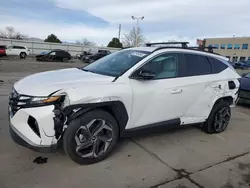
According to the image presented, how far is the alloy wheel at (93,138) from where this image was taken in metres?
3.13

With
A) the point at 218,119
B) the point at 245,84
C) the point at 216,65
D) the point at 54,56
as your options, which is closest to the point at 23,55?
the point at 54,56

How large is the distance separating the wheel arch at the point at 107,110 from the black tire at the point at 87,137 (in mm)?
66

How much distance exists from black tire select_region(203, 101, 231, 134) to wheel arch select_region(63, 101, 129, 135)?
210 centimetres

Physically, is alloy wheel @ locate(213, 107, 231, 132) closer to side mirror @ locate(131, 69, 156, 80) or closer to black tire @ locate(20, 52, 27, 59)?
side mirror @ locate(131, 69, 156, 80)

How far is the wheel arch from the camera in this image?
9.80ft

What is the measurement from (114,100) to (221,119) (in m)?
2.71

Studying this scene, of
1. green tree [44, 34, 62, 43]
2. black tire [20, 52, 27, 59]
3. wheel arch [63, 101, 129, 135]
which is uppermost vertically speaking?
green tree [44, 34, 62, 43]

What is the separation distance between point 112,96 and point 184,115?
5.20 feet

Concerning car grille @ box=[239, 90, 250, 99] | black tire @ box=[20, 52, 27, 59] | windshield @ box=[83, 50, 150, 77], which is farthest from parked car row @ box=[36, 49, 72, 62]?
windshield @ box=[83, 50, 150, 77]

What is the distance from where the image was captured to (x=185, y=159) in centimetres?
366

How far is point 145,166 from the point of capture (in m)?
3.35

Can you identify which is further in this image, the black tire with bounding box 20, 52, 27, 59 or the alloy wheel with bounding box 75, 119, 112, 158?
the black tire with bounding box 20, 52, 27, 59

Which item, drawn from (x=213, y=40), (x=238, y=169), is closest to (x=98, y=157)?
(x=238, y=169)

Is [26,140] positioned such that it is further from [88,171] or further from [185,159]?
[185,159]
